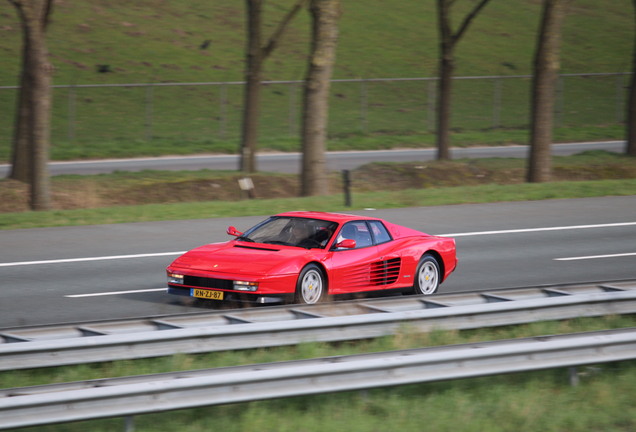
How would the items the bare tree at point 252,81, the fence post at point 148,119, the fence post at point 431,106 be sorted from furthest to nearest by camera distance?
the fence post at point 431,106
the fence post at point 148,119
the bare tree at point 252,81

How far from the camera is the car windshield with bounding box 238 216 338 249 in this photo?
12.1m

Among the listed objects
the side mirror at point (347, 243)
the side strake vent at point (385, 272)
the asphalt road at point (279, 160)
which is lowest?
the side strake vent at point (385, 272)

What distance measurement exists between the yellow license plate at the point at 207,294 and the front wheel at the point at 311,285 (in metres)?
0.95

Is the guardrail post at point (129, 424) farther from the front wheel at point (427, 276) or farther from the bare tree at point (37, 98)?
the bare tree at point (37, 98)

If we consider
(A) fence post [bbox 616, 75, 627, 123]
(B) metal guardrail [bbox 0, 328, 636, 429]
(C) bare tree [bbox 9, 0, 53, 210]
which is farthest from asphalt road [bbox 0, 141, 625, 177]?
(B) metal guardrail [bbox 0, 328, 636, 429]

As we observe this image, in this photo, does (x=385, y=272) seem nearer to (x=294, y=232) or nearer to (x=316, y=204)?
(x=294, y=232)

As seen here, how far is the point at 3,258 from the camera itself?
1539 centimetres

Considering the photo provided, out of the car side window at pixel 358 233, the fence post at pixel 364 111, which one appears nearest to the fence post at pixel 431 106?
the fence post at pixel 364 111

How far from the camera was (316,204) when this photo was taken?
21438mm

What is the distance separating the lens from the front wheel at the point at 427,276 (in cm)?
1291

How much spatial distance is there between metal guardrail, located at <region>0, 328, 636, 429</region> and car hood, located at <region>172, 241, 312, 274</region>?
376 cm

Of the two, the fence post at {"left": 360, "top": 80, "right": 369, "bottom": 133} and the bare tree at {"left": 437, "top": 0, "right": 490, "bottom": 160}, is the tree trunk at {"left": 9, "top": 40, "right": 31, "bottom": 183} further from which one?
the fence post at {"left": 360, "top": 80, "right": 369, "bottom": 133}

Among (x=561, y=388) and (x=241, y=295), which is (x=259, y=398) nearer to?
(x=561, y=388)

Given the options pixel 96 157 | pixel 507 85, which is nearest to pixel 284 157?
pixel 96 157
